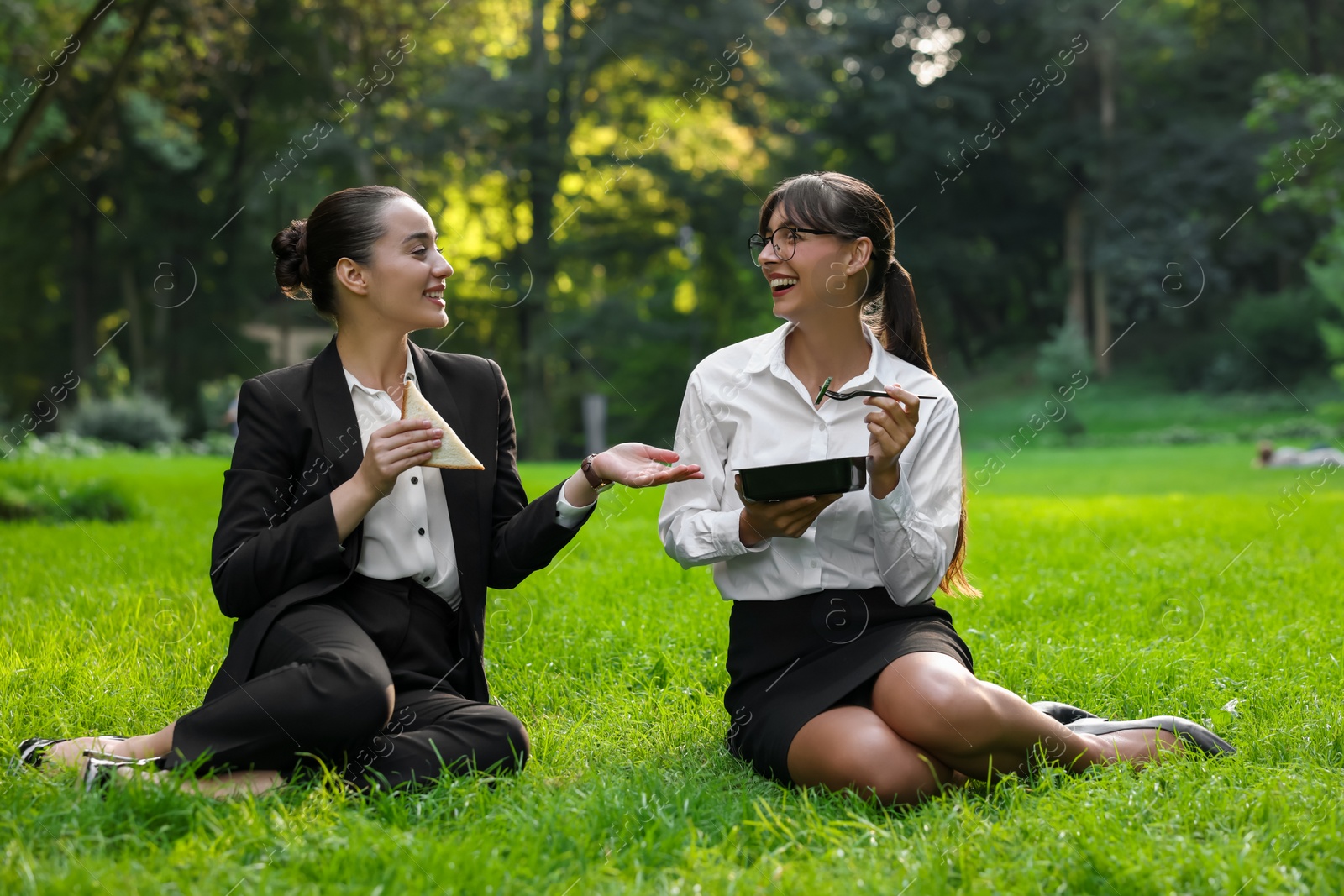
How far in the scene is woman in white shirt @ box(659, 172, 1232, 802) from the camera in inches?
117

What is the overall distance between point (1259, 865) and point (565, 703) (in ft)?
7.34

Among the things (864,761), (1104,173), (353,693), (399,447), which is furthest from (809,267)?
(1104,173)

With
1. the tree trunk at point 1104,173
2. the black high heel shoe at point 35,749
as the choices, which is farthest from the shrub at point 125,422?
the tree trunk at point 1104,173

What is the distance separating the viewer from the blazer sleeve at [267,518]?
3059 mm

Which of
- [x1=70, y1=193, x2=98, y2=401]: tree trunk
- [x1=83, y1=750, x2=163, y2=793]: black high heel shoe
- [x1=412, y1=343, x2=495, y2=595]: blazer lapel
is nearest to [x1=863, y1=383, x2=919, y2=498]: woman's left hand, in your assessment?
[x1=412, y1=343, x2=495, y2=595]: blazer lapel

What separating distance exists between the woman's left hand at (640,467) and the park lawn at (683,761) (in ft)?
2.57

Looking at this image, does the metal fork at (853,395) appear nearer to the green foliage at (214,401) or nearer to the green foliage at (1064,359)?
the green foliage at (1064,359)

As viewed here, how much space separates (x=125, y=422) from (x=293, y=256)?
23.1 m

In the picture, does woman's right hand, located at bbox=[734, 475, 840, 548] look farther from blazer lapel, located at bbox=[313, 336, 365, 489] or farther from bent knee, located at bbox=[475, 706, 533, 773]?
blazer lapel, located at bbox=[313, 336, 365, 489]

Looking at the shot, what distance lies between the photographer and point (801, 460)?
3.12 meters

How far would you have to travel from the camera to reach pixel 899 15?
31.6 meters

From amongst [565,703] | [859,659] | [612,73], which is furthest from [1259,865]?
[612,73]

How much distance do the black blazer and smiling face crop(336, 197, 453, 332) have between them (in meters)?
0.19

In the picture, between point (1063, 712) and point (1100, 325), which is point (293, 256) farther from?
point (1100, 325)
